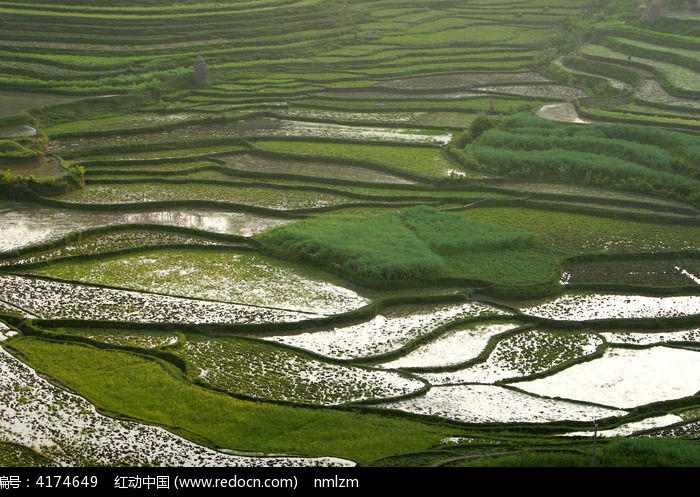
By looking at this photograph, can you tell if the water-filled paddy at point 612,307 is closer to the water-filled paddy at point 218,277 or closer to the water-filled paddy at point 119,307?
the water-filled paddy at point 218,277

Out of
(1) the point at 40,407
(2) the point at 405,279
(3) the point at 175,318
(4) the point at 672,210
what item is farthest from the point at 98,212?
(4) the point at 672,210

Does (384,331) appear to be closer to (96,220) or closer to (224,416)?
(224,416)

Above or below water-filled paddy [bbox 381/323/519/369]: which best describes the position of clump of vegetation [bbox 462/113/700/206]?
above

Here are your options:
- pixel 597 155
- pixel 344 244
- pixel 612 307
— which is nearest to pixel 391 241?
pixel 344 244

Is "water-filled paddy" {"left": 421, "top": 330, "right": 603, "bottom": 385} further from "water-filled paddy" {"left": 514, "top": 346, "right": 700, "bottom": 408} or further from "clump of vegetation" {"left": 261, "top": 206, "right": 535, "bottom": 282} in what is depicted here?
"clump of vegetation" {"left": 261, "top": 206, "right": 535, "bottom": 282}

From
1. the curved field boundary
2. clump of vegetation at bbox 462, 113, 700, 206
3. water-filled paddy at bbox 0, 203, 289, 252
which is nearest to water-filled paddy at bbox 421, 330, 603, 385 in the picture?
the curved field boundary

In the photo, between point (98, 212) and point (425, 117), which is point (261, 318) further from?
point (425, 117)
